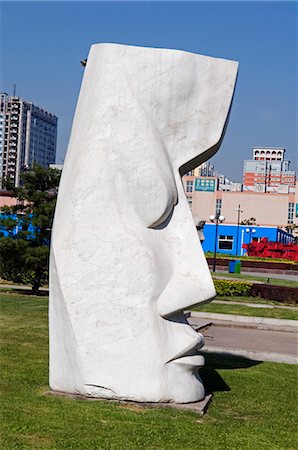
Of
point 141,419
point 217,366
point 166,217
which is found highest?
point 166,217

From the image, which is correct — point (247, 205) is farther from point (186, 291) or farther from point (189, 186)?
point (186, 291)

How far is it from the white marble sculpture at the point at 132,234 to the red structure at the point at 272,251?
39177 millimetres

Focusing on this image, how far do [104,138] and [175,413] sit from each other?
2.69 meters

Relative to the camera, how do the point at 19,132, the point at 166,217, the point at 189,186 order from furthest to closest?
the point at 19,132 → the point at 189,186 → the point at 166,217

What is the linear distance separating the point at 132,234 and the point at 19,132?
336 ft

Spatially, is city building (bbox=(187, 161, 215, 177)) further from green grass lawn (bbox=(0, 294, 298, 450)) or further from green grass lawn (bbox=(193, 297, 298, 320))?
green grass lawn (bbox=(0, 294, 298, 450))

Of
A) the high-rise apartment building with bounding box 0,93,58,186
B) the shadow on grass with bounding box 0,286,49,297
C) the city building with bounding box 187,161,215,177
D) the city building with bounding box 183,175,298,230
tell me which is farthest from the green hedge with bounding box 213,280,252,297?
the city building with bounding box 187,161,215,177

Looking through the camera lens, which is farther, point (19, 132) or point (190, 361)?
point (19, 132)

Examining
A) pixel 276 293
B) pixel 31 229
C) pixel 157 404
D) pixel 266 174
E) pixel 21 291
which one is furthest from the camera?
pixel 266 174

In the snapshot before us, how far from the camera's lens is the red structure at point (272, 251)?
1800 inches

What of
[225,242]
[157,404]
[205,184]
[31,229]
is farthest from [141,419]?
[205,184]

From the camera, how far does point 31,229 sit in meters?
18.6

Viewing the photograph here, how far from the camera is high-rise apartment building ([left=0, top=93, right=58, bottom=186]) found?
105 m

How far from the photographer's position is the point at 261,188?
313 ft
